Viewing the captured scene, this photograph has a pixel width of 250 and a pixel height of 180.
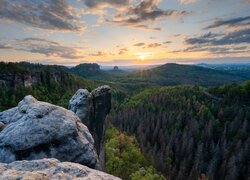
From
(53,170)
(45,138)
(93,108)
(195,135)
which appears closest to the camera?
(53,170)

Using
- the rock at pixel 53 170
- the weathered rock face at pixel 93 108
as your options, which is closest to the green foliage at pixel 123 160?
the weathered rock face at pixel 93 108

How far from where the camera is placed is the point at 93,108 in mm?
40531

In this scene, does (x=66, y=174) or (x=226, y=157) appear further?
(x=226, y=157)

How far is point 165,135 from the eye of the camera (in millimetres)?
151125

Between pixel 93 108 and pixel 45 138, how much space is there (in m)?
24.7

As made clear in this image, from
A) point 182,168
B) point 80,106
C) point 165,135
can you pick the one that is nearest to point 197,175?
point 182,168

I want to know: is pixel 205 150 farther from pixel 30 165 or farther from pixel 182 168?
pixel 30 165

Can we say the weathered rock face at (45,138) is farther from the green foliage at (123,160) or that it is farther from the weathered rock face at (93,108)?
the green foliage at (123,160)

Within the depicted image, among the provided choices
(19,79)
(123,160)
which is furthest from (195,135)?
(19,79)

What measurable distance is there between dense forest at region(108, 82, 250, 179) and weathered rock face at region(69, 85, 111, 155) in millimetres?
75444

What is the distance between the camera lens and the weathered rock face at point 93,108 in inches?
1460

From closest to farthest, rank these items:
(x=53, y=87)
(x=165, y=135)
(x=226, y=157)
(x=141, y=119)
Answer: (x=226, y=157)
(x=165, y=135)
(x=141, y=119)
(x=53, y=87)

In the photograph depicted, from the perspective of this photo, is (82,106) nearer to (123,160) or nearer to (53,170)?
(53,170)

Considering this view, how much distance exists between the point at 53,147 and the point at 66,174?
20.3 ft
